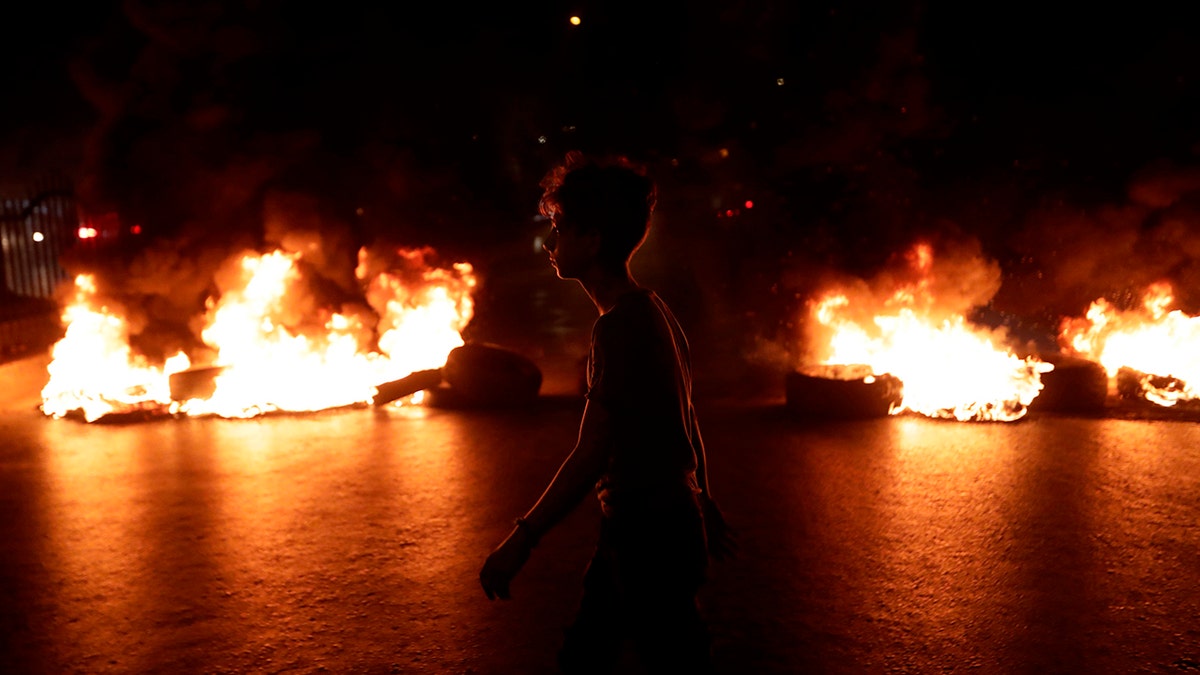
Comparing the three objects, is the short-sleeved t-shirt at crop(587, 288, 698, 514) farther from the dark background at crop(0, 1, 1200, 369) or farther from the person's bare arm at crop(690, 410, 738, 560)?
the dark background at crop(0, 1, 1200, 369)

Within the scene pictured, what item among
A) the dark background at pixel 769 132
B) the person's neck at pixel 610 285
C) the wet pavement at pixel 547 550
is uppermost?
the dark background at pixel 769 132

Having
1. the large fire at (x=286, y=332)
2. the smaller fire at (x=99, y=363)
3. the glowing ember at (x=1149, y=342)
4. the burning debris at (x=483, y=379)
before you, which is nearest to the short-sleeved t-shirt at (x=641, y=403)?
the burning debris at (x=483, y=379)

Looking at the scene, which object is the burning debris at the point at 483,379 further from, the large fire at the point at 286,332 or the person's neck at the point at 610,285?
the person's neck at the point at 610,285

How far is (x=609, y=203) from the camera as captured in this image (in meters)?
2.79

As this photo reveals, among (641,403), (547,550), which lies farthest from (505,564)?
(547,550)

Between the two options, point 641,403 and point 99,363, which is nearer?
point 641,403

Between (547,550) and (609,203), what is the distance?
358 centimetres

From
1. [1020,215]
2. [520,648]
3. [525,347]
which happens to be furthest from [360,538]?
[1020,215]

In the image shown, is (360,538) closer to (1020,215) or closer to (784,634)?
(784,634)

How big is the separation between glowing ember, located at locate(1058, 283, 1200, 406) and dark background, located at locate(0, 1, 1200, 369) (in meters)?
0.38

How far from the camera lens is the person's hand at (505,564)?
2.63m

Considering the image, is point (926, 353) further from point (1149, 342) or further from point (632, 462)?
point (632, 462)

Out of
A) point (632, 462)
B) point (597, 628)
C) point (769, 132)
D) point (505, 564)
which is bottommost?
point (597, 628)

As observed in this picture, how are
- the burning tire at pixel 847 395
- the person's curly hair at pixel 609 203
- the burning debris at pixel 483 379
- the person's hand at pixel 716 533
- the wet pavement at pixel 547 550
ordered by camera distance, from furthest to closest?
1. the burning debris at pixel 483 379
2. the burning tire at pixel 847 395
3. the wet pavement at pixel 547 550
4. the person's hand at pixel 716 533
5. the person's curly hair at pixel 609 203
